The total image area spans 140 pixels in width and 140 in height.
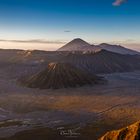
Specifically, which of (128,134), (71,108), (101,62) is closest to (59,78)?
(71,108)

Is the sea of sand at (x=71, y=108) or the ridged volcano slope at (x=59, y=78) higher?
the ridged volcano slope at (x=59, y=78)

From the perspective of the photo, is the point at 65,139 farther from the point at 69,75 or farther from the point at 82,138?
the point at 69,75

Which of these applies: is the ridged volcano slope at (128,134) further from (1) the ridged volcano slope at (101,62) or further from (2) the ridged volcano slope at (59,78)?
(1) the ridged volcano slope at (101,62)

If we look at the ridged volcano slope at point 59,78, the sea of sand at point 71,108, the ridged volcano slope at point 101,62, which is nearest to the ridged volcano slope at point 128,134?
the sea of sand at point 71,108

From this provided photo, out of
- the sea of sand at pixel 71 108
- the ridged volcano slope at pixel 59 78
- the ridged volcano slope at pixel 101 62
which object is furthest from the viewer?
the ridged volcano slope at pixel 101 62

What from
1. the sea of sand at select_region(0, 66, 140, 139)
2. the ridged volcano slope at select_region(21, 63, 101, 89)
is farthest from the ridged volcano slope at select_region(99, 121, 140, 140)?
the ridged volcano slope at select_region(21, 63, 101, 89)

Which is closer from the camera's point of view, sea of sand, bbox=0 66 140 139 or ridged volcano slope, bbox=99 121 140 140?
ridged volcano slope, bbox=99 121 140 140

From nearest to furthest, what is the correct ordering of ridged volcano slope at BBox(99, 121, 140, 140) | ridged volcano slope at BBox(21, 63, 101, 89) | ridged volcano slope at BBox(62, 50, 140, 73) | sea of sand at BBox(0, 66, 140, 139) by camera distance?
ridged volcano slope at BBox(99, 121, 140, 140)
sea of sand at BBox(0, 66, 140, 139)
ridged volcano slope at BBox(21, 63, 101, 89)
ridged volcano slope at BBox(62, 50, 140, 73)

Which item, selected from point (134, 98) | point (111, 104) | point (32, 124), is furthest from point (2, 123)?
point (134, 98)

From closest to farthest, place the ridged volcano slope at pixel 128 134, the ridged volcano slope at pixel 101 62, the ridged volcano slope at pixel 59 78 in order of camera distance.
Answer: the ridged volcano slope at pixel 128 134
the ridged volcano slope at pixel 59 78
the ridged volcano slope at pixel 101 62

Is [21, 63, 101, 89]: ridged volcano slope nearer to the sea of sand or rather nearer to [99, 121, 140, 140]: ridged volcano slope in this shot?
the sea of sand
